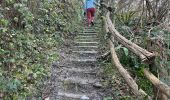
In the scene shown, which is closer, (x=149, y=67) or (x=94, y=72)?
(x=149, y=67)

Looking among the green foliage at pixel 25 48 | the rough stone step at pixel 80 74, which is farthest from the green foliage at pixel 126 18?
the rough stone step at pixel 80 74

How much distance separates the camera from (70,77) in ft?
21.3

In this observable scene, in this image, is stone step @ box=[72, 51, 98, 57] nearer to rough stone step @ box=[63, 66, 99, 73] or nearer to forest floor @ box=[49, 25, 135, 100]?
forest floor @ box=[49, 25, 135, 100]

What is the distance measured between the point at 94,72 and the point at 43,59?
1263mm

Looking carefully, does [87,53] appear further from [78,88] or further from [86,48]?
[78,88]

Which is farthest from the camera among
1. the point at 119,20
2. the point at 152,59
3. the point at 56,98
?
the point at 119,20

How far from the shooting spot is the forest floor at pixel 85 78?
566 cm

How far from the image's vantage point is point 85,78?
253 inches

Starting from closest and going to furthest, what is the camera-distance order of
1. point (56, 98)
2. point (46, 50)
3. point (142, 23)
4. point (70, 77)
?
point (56, 98) < point (70, 77) < point (46, 50) < point (142, 23)

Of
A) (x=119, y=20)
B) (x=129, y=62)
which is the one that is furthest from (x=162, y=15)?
(x=129, y=62)

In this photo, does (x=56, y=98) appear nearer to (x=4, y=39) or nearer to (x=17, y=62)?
(x=17, y=62)

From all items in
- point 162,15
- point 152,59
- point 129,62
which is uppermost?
point 162,15

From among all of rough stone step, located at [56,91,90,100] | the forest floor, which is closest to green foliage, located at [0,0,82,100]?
the forest floor

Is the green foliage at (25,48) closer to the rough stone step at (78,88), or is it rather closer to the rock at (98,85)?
the rough stone step at (78,88)
